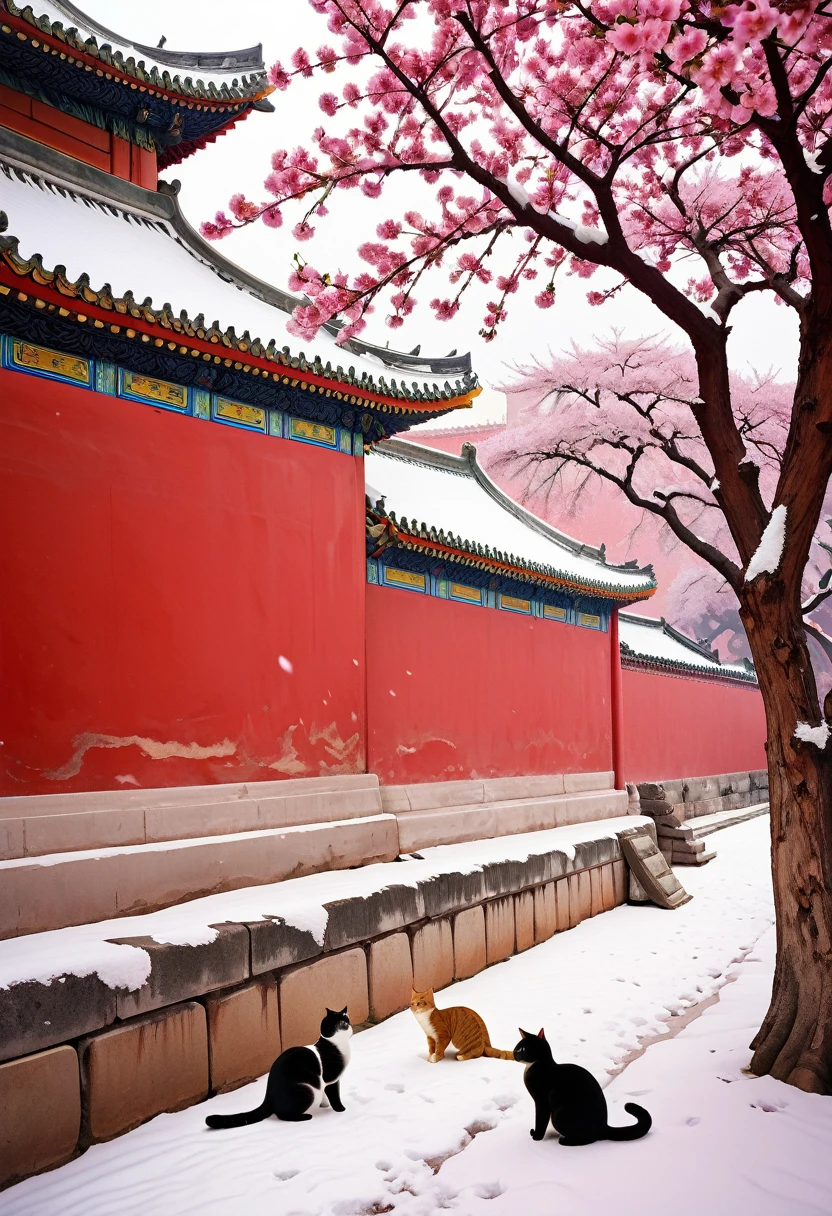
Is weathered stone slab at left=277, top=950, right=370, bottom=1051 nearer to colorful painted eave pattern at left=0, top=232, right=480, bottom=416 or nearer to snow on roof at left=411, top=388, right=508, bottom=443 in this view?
colorful painted eave pattern at left=0, top=232, right=480, bottom=416

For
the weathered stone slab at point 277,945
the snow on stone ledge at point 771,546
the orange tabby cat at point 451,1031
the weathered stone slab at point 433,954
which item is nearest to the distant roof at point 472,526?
the weathered stone slab at point 433,954

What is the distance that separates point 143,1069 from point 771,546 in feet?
12.7

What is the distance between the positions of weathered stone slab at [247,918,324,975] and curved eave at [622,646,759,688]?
1018cm

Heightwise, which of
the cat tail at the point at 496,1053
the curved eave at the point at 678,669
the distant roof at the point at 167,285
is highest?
the distant roof at the point at 167,285

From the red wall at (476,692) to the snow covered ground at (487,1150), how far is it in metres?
3.22

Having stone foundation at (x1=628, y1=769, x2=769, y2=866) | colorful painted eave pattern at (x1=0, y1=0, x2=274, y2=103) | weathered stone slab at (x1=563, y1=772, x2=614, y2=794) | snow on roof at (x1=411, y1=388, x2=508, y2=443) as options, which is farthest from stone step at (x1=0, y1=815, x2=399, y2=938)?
snow on roof at (x1=411, y1=388, x2=508, y2=443)

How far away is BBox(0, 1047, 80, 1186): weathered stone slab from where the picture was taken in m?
3.50

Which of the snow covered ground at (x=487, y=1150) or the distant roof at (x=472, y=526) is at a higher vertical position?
the distant roof at (x=472, y=526)

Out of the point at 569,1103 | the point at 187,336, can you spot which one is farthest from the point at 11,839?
the point at 187,336

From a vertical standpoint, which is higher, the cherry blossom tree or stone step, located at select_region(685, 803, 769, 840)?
the cherry blossom tree

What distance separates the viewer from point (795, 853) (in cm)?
438

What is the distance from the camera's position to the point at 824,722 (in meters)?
4.35

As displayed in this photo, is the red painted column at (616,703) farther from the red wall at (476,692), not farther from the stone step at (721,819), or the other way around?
the stone step at (721,819)

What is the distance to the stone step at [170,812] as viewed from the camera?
5137 mm
